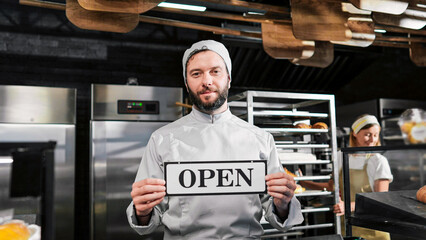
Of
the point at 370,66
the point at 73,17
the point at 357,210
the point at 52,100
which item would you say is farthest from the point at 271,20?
the point at 370,66

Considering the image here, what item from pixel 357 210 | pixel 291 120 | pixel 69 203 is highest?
pixel 291 120

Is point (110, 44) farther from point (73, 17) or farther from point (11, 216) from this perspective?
point (11, 216)

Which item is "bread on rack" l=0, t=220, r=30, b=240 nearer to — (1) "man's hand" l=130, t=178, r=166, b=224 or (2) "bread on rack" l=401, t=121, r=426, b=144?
(1) "man's hand" l=130, t=178, r=166, b=224

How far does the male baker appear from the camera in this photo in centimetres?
166

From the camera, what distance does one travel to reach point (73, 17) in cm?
232

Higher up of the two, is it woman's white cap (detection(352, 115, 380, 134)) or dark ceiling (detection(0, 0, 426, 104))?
dark ceiling (detection(0, 0, 426, 104))

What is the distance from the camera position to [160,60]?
15.9ft

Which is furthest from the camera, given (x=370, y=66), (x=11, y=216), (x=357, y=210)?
(x=370, y=66)

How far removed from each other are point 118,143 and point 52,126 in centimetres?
66

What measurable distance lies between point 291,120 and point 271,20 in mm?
984

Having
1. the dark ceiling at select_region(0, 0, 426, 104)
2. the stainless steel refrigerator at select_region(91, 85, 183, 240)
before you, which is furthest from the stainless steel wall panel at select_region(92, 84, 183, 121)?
the dark ceiling at select_region(0, 0, 426, 104)

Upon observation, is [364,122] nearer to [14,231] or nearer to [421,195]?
[421,195]

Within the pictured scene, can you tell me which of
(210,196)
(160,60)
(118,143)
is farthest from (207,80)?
(160,60)

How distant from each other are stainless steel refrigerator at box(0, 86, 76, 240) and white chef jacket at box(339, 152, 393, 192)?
2668 mm
